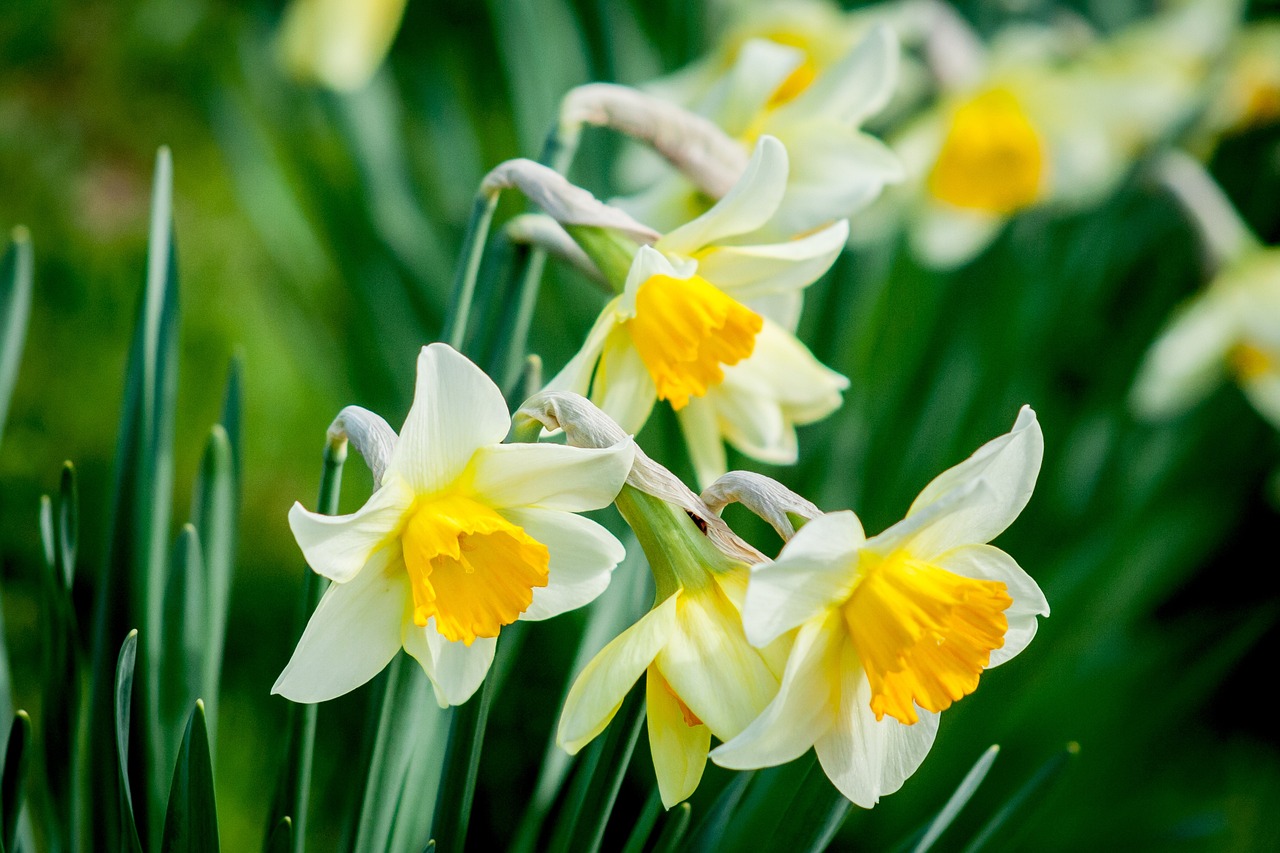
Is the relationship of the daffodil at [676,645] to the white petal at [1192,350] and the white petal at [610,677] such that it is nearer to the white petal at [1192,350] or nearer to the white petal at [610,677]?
the white petal at [610,677]

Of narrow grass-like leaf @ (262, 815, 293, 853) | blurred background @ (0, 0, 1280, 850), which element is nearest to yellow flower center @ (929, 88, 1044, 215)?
blurred background @ (0, 0, 1280, 850)

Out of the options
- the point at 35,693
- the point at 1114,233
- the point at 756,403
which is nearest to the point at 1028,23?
the point at 1114,233

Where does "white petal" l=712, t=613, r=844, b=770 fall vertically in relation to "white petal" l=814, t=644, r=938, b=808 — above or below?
above

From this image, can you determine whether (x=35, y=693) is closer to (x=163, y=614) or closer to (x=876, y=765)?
(x=163, y=614)

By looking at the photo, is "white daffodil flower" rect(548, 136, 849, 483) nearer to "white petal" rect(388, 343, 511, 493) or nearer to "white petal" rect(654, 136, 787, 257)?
"white petal" rect(654, 136, 787, 257)

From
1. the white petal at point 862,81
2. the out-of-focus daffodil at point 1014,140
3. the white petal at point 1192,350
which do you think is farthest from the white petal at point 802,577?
the white petal at point 1192,350
